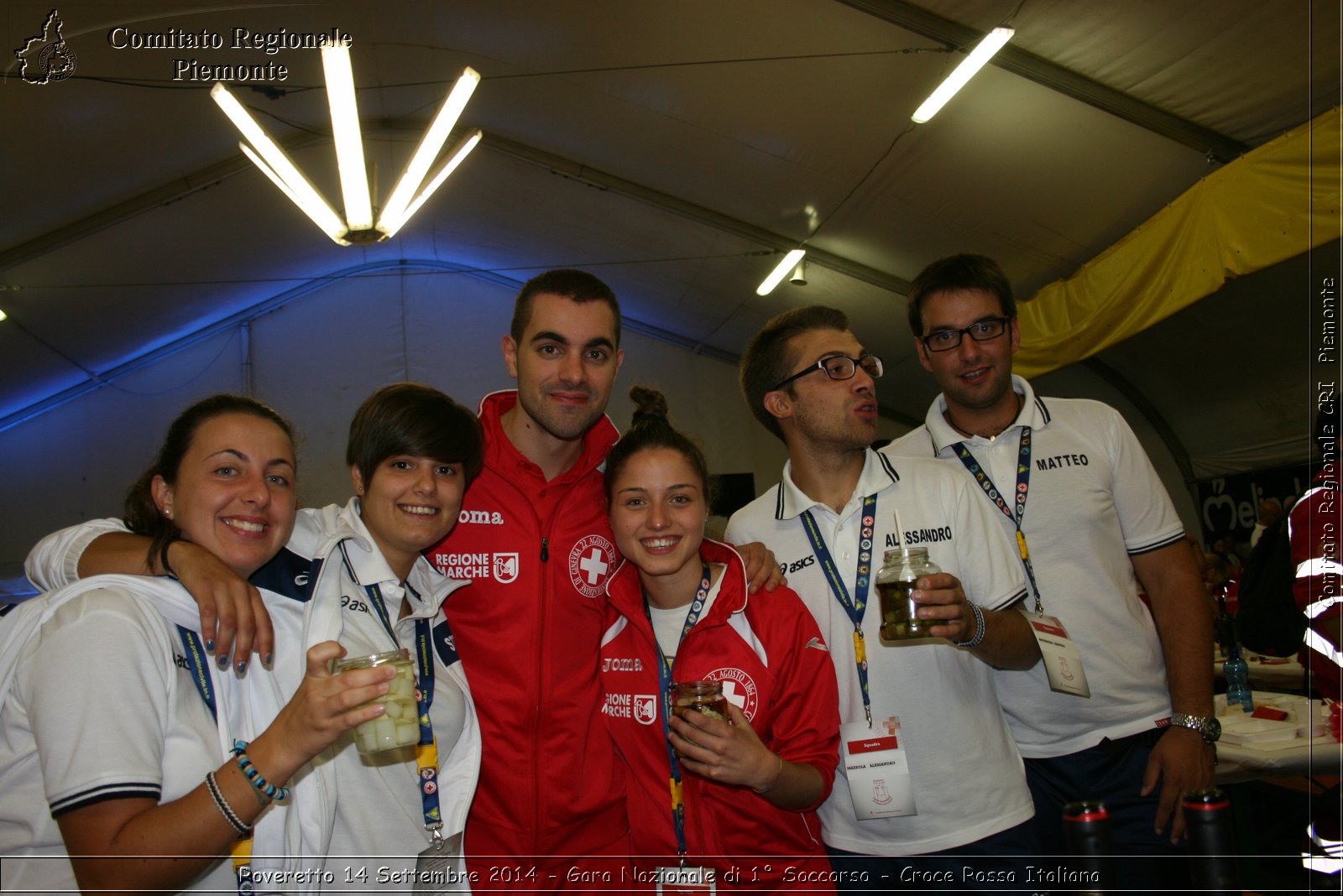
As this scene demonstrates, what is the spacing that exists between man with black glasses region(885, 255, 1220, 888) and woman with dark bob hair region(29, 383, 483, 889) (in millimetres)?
1515

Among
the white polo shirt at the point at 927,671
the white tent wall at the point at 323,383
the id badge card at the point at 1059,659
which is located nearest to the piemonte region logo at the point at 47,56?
the white polo shirt at the point at 927,671

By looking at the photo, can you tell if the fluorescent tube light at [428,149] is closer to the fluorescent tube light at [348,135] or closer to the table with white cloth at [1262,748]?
the fluorescent tube light at [348,135]

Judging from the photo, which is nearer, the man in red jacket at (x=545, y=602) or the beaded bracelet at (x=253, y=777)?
the beaded bracelet at (x=253, y=777)

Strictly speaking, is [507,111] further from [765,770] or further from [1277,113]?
[765,770]

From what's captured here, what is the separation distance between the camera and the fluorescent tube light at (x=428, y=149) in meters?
4.49

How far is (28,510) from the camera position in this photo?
37.5 feet

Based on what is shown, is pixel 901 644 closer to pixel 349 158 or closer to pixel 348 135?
pixel 348 135

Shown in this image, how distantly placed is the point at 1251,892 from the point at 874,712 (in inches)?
45.7

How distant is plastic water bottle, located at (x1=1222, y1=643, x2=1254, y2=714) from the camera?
13.0 ft

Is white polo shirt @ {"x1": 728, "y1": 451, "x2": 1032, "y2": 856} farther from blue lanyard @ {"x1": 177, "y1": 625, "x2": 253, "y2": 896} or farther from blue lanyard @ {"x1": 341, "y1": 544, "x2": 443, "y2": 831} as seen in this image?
blue lanyard @ {"x1": 177, "y1": 625, "x2": 253, "y2": 896}

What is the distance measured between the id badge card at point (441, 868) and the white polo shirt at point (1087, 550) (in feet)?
5.26

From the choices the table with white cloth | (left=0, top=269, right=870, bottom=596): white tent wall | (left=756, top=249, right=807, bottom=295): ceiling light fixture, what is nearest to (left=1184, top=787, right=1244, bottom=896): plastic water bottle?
the table with white cloth

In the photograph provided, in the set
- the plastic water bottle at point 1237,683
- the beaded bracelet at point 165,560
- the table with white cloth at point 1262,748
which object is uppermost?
the beaded bracelet at point 165,560

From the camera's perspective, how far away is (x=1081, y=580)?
246 cm
